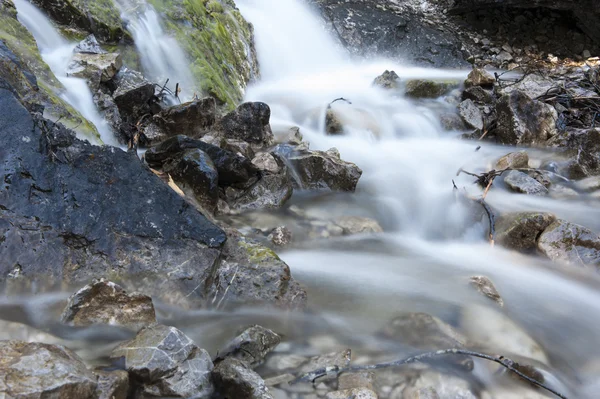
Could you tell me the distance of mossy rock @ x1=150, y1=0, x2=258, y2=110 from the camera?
6.47 meters

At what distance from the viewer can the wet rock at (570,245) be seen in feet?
12.1

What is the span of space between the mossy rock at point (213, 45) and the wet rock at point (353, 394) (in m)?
5.10

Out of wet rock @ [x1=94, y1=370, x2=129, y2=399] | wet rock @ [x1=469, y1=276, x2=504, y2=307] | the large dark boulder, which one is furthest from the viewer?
the large dark boulder

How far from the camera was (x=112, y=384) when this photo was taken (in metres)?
1.67

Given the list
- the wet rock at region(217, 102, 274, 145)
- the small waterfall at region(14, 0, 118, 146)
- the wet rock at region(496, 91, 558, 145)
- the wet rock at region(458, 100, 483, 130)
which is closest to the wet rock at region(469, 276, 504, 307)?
the wet rock at region(217, 102, 274, 145)

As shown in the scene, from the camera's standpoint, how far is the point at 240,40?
8.52 meters

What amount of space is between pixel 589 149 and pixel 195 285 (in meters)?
5.72

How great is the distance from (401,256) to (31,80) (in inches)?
141

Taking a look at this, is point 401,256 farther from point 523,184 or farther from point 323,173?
point 523,184

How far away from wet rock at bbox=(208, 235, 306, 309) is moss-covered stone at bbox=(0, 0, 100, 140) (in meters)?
1.98

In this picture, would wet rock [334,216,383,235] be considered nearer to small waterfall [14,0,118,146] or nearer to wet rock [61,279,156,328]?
wet rock [61,279,156,328]

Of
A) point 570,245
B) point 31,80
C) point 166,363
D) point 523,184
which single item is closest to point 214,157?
point 31,80

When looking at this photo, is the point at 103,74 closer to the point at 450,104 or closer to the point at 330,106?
the point at 330,106

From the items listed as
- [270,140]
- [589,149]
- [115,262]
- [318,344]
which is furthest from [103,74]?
[589,149]
